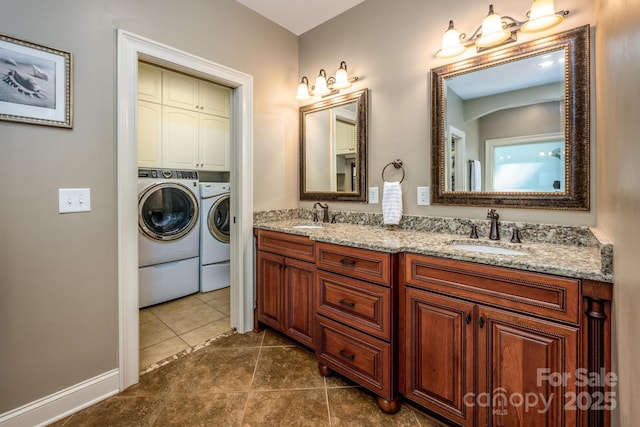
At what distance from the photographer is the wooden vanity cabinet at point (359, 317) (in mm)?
1391

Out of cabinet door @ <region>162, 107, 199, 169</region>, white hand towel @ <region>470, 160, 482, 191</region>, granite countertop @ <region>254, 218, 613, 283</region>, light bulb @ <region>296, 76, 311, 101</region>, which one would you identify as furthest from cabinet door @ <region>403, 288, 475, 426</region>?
cabinet door @ <region>162, 107, 199, 169</region>

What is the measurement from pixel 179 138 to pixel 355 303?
8.39ft

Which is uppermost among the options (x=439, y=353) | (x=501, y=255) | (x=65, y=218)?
(x=65, y=218)

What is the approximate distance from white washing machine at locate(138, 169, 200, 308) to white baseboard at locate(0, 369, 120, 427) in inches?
48.1

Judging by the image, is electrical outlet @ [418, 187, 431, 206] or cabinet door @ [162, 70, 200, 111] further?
cabinet door @ [162, 70, 200, 111]

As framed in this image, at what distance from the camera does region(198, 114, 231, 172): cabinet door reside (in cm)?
318

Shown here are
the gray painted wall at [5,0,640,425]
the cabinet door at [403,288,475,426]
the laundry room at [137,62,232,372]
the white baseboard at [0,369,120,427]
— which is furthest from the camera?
the laundry room at [137,62,232,372]

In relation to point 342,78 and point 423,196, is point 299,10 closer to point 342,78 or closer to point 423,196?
point 342,78

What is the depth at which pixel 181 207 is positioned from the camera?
9.66ft

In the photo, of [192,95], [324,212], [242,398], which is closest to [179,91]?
[192,95]

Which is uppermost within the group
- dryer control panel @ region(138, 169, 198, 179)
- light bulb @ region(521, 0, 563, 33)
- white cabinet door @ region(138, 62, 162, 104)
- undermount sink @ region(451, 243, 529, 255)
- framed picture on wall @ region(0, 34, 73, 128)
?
white cabinet door @ region(138, 62, 162, 104)

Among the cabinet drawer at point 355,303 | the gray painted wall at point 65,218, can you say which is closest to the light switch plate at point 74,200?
the gray painted wall at point 65,218

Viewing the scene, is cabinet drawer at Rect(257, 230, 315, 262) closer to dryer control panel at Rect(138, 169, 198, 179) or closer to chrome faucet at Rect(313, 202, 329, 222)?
chrome faucet at Rect(313, 202, 329, 222)

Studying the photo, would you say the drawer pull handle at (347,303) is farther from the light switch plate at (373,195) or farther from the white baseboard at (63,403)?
the white baseboard at (63,403)
